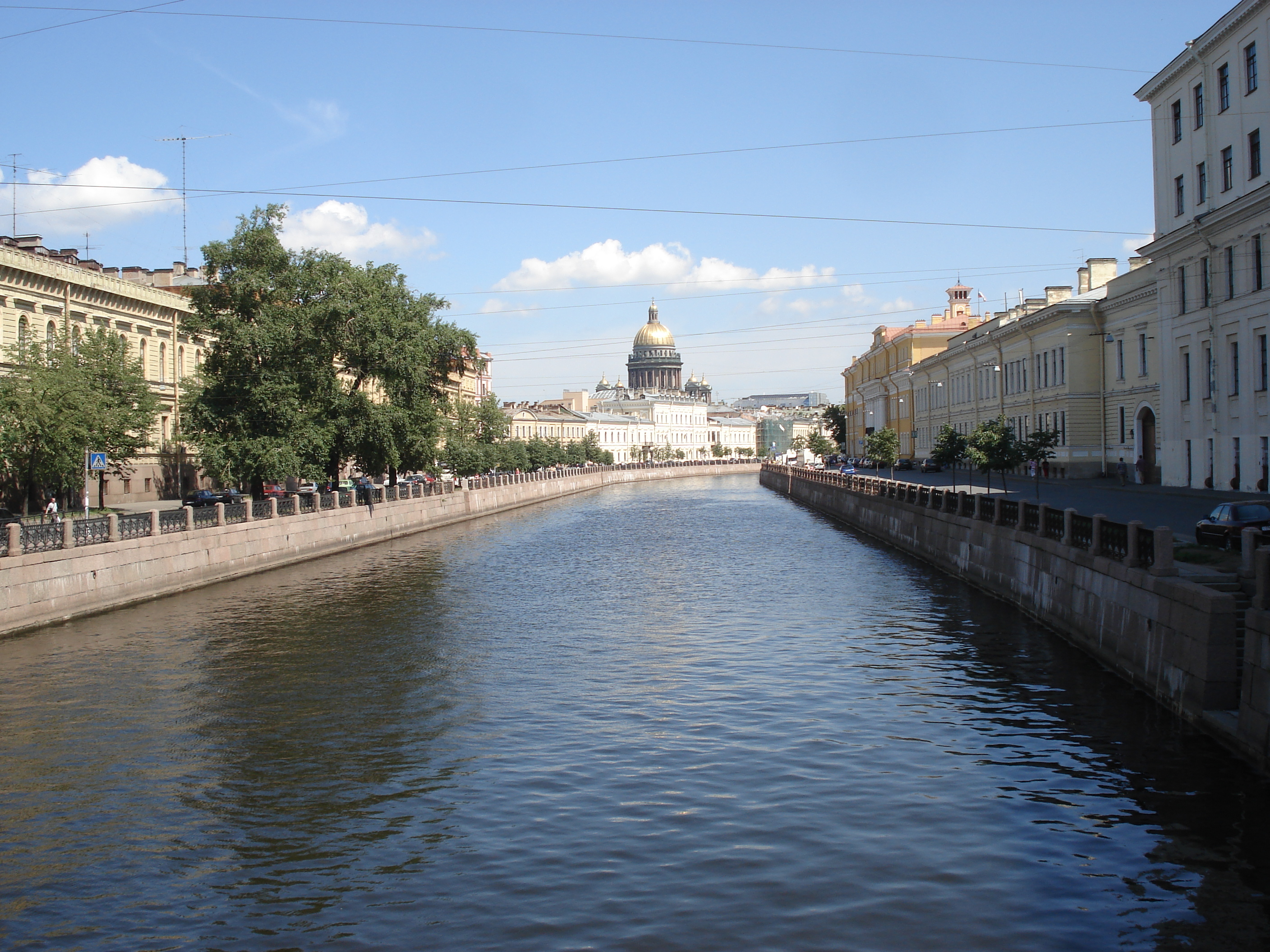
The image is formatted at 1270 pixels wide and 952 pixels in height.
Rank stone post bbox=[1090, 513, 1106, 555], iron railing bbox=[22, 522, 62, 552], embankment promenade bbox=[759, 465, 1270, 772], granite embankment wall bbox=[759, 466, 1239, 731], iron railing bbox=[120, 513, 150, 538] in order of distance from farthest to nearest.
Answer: iron railing bbox=[120, 513, 150, 538], iron railing bbox=[22, 522, 62, 552], stone post bbox=[1090, 513, 1106, 555], granite embankment wall bbox=[759, 466, 1239, 731], embankment promenade bbox=[759, 465, 1270, 772]

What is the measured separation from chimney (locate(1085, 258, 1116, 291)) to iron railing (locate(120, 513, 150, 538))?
55405mm

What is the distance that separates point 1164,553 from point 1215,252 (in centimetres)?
2626

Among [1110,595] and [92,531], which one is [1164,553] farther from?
[92,531]

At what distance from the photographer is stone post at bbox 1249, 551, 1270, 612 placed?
11359mm

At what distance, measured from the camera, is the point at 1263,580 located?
37.6 feet

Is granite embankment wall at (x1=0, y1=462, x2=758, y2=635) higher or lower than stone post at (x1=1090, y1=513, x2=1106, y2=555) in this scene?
lower

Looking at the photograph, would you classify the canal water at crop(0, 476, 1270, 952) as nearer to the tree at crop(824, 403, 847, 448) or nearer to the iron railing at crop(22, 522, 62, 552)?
the iron railing at crop(22, 522, 62, 552)

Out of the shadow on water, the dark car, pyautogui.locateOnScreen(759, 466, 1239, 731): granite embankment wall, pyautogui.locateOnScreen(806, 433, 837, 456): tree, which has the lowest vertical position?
the shadow on water

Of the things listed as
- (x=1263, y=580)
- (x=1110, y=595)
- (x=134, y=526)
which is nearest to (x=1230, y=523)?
(x=1110, y=595)

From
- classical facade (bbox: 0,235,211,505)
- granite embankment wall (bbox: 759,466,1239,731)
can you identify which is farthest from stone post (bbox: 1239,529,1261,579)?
classical facade (bbox: 0,235,211,505)

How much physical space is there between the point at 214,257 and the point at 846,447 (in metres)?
102

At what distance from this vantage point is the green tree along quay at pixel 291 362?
39719mm

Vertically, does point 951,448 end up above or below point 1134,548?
above

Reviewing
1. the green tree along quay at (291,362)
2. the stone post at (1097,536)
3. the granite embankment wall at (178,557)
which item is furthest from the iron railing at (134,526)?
the stone post at (1097,536)
